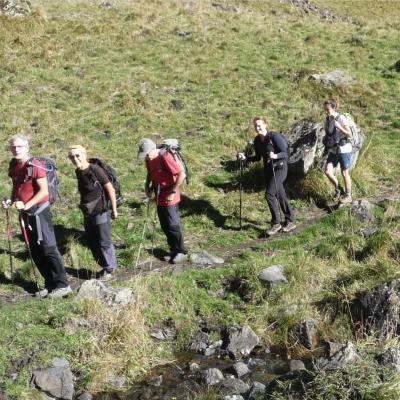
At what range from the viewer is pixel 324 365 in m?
6.68

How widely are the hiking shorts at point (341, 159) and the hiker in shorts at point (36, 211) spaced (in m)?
6.20

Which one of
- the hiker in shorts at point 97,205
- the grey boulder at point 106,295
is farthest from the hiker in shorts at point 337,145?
the grey boulder at point 106,295

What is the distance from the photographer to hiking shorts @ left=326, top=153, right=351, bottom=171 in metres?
12.5

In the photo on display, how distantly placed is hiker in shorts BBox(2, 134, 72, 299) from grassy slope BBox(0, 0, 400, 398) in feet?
3.00

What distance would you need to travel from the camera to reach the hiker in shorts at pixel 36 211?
8.90m

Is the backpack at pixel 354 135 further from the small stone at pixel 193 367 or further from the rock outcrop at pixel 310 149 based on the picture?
the small stone at pixel 193 367

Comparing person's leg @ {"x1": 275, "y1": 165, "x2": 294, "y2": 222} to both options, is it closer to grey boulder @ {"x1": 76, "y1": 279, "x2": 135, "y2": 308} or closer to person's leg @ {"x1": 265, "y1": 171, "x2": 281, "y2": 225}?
person's leg @ {"x1": 265, "y1": 171, "x2": 281, "y2": 225}

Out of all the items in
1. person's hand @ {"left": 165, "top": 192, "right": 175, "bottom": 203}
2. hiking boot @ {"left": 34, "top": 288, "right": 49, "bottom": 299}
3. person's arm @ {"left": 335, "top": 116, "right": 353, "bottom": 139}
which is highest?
person's arm @ {"left": 335, "top": 116, "right": 353, "bottom": 139}

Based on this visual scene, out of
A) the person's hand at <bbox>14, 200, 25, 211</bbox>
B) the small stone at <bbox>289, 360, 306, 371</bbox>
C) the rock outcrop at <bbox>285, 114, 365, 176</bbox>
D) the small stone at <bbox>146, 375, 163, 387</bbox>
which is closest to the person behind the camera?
the small stone at <bbox>146, 375, 163, 387</bbox>

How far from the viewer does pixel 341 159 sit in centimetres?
1252

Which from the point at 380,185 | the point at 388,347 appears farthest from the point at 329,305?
the point at 380,185

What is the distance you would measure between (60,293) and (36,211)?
1352mm

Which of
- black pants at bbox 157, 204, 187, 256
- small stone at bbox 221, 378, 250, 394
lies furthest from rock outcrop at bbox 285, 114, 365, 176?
small stone at bbox 221, 378, 250, 394

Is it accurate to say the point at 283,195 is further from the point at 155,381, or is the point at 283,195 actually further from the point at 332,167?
the point at 155,381
